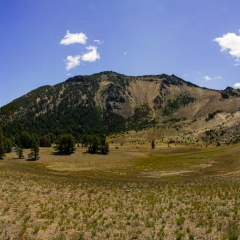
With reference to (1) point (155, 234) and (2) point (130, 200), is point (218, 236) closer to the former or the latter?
(1) point (155, 234)

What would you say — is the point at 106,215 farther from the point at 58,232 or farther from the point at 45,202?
the point at 45,202

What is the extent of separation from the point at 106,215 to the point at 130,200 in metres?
6.77

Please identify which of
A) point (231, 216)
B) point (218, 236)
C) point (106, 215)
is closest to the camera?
point (218, 236)

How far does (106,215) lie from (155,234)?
6905mm

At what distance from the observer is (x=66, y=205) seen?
2634cm

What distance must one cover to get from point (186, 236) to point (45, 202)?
670 inches

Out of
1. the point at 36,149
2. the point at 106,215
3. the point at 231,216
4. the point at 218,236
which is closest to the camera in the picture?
the point at 218,236

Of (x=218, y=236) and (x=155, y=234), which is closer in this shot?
(x=218, y=236)

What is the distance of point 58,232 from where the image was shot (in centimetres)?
1858

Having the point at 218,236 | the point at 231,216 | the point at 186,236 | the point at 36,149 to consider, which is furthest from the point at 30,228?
the point at 36,149

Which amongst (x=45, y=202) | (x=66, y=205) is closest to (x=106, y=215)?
(x=66, y=205)

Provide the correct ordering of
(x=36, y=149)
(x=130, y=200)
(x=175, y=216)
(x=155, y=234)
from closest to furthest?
1. (x=155, y=234)
2. (x=175, y=216)
3. (x=130, y=200)
4. (x=36, y=149)

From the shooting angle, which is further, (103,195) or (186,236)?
(103,195)

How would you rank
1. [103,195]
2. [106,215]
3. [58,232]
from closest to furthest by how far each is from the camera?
[58,232] → [106,215] → [103,195]
